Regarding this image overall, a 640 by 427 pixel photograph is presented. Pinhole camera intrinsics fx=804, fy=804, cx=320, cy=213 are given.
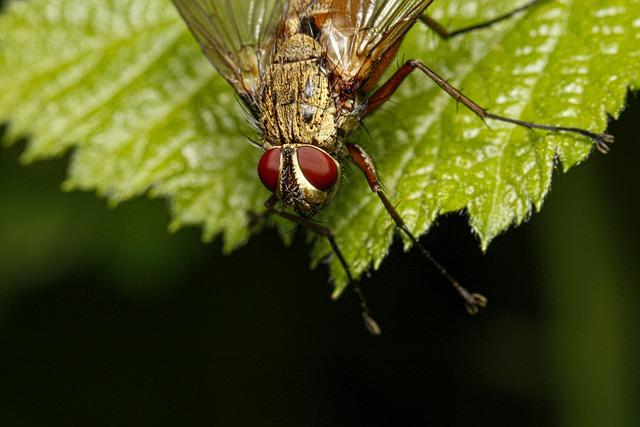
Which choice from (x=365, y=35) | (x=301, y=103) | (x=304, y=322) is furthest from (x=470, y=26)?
(x=304, y=322)

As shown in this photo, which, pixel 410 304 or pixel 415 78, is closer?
pixel 415 78

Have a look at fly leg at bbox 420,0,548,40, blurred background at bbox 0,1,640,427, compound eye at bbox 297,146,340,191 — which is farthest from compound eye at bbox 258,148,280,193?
blurred background at bbox 0,1,640,427

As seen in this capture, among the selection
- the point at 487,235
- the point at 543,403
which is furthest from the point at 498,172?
the point at 543,403

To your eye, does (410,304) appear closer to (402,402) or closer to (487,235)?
(402,402)

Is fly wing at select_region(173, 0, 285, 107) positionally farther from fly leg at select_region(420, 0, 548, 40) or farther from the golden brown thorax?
fly leg at select_region(420, 0, 548, 40)

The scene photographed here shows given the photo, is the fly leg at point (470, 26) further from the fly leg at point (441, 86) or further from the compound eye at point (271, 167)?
the compound eye at point (271, 167)

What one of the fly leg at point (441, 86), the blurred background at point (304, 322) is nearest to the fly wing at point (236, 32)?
the fly leg at point (441, 86)
